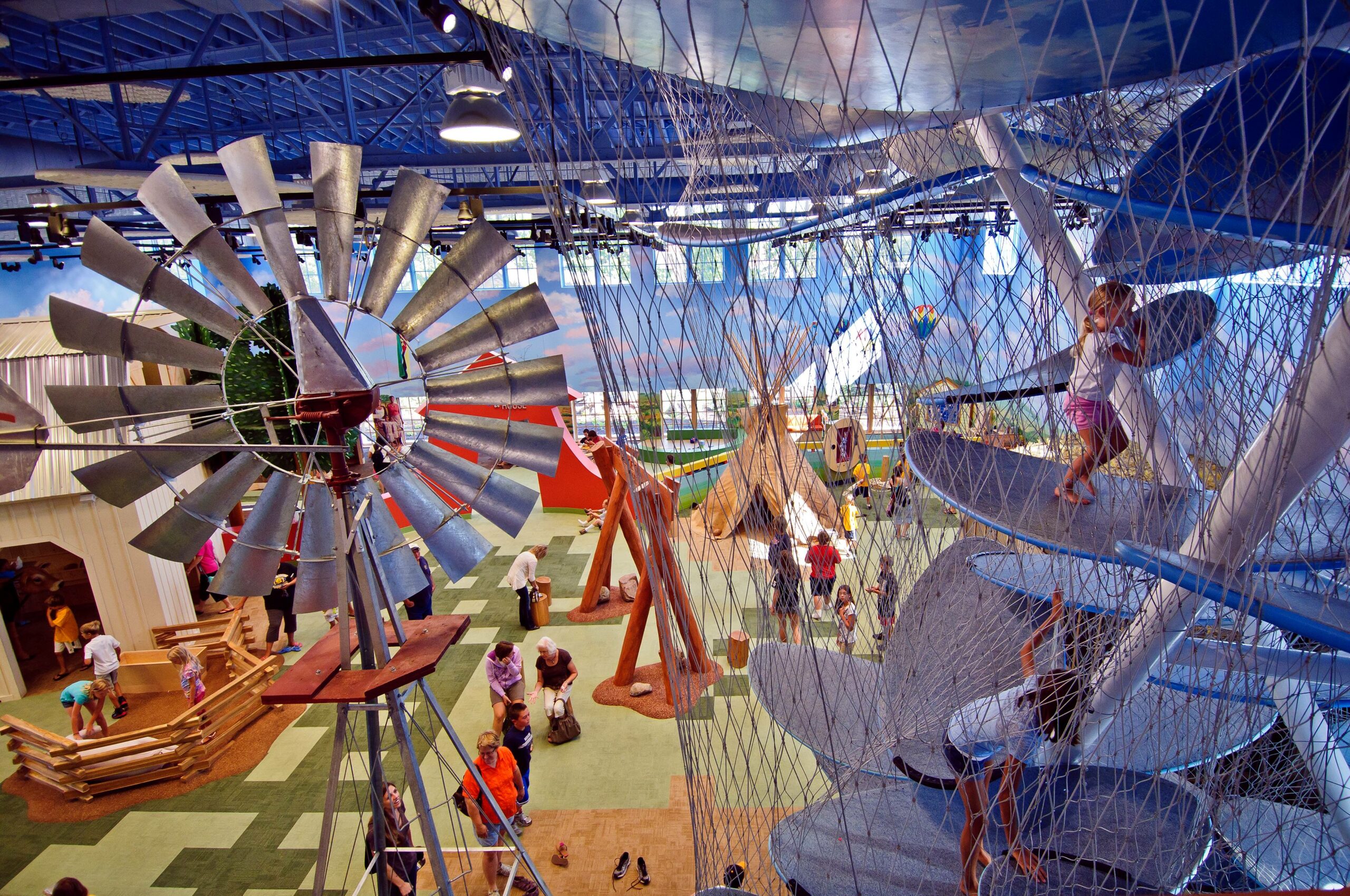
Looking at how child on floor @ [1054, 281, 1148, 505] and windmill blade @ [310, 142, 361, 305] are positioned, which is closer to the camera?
child on floor @ [1054, 281, 1148, 505]

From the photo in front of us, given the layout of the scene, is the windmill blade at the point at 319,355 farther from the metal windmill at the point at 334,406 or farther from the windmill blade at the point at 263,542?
the windmill blade at the point at 263,542

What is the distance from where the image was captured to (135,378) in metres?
6.89

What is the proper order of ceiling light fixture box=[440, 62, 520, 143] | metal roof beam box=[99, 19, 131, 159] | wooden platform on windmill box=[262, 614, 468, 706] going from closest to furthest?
1. wooden platform on windmill box=[262, 614, 468, 706]
2. ceiling light fixture box=[440, 62, 520, 143]
3. metal roof beam box=[99, 19, 131, 159]

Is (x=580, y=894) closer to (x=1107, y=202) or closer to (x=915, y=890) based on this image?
(x=915, y=890)

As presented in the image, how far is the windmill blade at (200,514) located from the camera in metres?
2.18

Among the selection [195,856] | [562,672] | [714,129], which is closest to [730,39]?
[714,129]

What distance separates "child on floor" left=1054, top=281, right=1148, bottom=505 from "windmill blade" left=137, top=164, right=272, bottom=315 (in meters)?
2.09

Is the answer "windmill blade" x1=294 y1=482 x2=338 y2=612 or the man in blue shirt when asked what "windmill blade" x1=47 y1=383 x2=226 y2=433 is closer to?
"windmill blade" x1=294 y1=482 x2=338 y2=612

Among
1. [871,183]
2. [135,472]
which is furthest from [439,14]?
[871,183]

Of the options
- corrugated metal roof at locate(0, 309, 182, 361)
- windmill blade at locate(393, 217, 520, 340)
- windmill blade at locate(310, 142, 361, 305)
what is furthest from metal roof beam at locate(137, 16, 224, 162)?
windmill blade at locate(393, 217, 520, 340)

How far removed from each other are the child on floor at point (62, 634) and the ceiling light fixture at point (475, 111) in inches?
236

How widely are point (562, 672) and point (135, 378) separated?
16.9ft

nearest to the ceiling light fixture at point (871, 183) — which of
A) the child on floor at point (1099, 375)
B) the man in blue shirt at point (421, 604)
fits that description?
the child on floor at point (1099, 375)

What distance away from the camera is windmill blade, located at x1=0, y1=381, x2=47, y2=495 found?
1.58 metres
